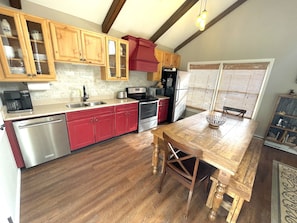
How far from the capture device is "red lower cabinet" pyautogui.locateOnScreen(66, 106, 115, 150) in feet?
7.56

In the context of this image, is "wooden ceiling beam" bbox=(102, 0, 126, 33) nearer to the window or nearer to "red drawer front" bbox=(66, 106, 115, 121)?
"red drawer front" bbox=(66, 106, 115, 121)

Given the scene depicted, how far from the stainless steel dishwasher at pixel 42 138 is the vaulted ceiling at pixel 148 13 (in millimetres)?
1817

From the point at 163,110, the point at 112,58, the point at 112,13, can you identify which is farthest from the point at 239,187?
the point at 112,13

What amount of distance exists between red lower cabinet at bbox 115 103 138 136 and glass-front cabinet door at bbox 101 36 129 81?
2.45 feet

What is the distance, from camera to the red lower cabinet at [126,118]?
2.95m

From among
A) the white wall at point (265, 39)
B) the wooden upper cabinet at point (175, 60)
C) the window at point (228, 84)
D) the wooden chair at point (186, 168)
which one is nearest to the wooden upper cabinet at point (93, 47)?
the wooden chair at point (186, 168)

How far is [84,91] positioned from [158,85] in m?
2.34

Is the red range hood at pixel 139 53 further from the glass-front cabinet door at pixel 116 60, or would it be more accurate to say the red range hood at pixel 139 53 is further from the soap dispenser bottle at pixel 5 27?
the soap dispenser bottle at pixel 5 27

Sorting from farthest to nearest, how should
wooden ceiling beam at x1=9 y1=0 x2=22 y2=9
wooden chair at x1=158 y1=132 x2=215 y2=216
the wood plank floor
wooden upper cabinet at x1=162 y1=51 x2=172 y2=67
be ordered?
wooden upper cabinet at x1=162 y1=51 x2=172 y2=67 → wooden ceiling beam at x1=9 y1=0 x2=22 y2=9 → the wood plank floor → wooden chair at x1=158 y1=132 x2=215 y2=216

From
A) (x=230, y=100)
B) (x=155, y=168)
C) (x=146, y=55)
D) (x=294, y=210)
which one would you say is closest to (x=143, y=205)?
(x=155, y=168)

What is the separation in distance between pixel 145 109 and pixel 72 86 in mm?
1763

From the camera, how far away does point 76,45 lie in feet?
7.52

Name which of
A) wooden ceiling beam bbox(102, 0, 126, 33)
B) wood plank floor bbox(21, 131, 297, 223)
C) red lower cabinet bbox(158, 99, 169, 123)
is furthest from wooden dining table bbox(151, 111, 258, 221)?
wooden ceiling beam bbox(102, 0, 126, 33)

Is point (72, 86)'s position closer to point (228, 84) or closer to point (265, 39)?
point (228, 84)
